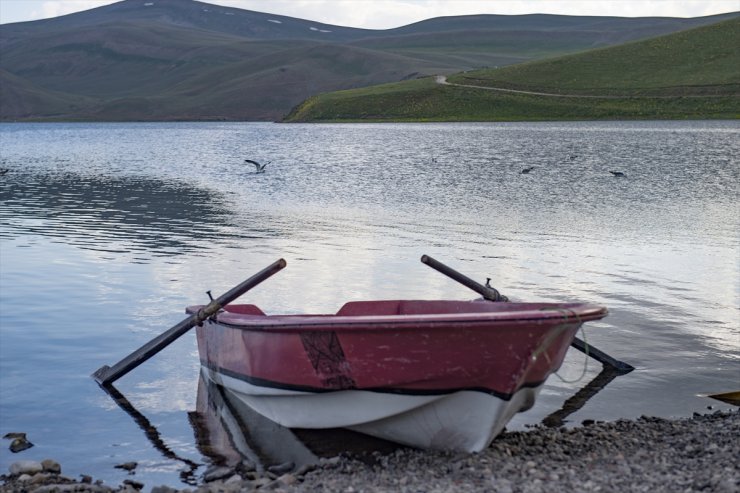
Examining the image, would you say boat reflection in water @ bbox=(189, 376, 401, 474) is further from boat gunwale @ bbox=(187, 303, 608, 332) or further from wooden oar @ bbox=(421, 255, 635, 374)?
wooden oar @ bbox=(421, 255, 635, 374)

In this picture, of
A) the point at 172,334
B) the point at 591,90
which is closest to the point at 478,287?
the point at 172,334

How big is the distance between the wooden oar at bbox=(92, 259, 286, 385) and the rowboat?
146 cm

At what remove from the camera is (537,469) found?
9781 millimetres

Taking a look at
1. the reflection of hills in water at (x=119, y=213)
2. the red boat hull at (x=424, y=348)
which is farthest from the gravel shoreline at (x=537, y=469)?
the reflection of hills in water at (x=119, y=213)

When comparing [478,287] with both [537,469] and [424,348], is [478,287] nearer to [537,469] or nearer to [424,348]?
[424,348]

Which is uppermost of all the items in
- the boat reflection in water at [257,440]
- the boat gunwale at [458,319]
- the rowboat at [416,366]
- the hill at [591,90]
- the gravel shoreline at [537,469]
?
the hill at [591,90]

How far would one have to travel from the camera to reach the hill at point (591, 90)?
406 feet

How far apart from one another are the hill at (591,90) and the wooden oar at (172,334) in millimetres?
108056

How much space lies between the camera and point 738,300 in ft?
64.0

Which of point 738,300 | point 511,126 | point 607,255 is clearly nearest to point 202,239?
point 607,255

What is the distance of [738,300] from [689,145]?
2210 inches

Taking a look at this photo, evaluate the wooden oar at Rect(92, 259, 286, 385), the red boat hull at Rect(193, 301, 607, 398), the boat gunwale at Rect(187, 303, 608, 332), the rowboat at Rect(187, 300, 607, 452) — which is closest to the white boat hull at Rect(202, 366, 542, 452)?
the rowboat at Rect(187, 300, 607, 452)

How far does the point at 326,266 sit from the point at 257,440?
1153 cm

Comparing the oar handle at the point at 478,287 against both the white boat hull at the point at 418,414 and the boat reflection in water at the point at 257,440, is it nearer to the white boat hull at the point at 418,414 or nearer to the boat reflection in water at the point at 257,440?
the boat reflection in water at the point at 257,440
